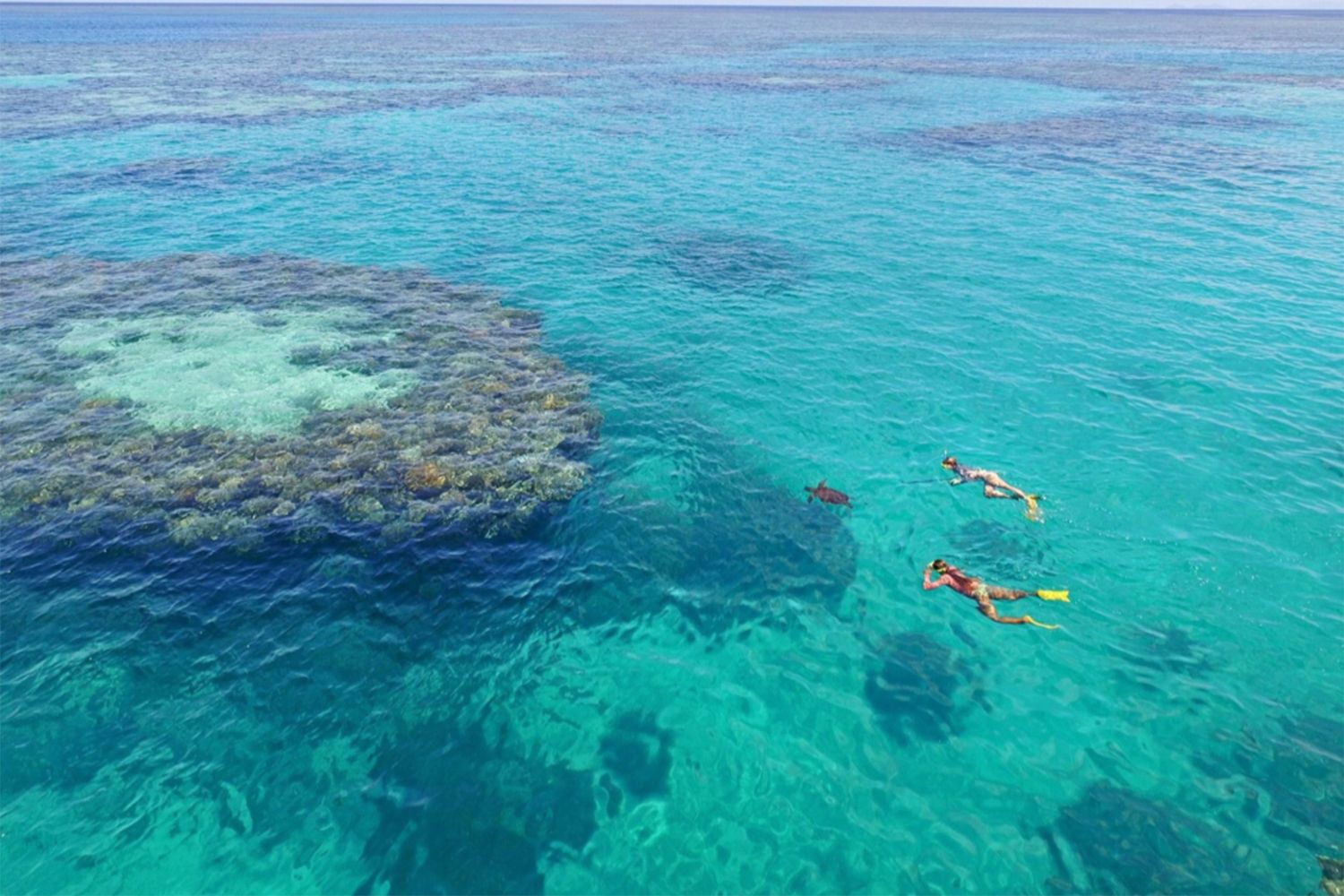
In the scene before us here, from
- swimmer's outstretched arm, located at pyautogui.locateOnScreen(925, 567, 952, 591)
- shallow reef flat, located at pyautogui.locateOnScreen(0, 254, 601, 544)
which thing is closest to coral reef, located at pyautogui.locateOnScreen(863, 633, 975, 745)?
swimmer's outstretched arm, located at pyautogui.locateOnScreen(925, 567, 952, 591)

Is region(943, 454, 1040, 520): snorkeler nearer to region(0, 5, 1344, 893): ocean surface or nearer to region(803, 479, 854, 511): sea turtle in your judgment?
region(0, 5, 1344, 893): ocean surface

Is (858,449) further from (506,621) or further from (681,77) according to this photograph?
(681,77)

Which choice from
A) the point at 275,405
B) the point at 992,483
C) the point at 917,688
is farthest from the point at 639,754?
the point at 275,405

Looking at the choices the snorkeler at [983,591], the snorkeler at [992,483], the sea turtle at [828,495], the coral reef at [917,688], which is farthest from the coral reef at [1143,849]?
the sea turtle at [828,495]

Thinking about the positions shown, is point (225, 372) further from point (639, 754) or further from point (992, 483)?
point (992, 483)

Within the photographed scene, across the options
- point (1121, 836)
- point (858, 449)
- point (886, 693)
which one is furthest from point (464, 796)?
point (858, 449)

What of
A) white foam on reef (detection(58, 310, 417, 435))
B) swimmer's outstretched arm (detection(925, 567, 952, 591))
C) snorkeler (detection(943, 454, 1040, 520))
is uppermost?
snorkeler (detection(943, 454, 1040, 520))

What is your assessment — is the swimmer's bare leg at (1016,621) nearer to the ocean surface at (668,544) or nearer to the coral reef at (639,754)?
the ocean surface at (668,544)
